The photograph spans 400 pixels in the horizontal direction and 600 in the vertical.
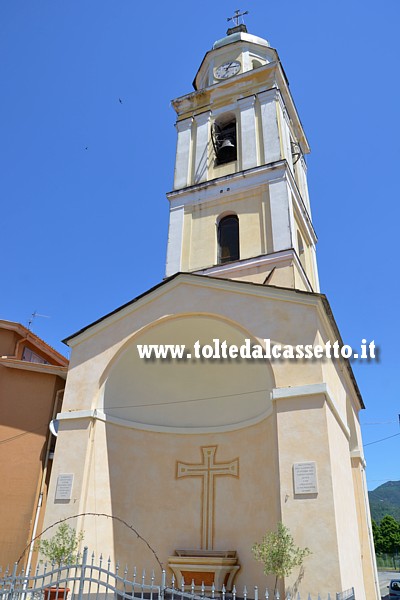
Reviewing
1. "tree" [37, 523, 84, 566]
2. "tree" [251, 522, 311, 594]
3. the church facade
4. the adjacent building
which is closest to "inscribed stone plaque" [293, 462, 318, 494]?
the church facade

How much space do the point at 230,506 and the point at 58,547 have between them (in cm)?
392

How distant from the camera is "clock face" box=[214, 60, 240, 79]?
19.2 m

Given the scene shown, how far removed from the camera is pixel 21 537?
35.3 ft

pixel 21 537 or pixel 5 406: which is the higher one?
pixel 5 406

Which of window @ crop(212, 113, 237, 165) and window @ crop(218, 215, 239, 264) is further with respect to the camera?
window @ crop(212, 113, 237, 165)

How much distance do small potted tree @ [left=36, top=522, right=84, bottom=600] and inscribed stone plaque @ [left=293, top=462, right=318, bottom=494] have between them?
4.16 meters

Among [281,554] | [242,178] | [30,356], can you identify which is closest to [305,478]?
[281,554]

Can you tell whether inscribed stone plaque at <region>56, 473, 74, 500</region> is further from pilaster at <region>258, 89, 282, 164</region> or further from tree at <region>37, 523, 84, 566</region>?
pilaster at <region>258, 89, 282, 164</region>

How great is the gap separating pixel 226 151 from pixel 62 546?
46.3ft

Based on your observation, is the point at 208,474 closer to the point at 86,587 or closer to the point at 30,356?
the point at 86,587

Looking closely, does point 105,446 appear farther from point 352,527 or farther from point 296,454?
point 352,527

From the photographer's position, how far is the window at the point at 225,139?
56.1ft

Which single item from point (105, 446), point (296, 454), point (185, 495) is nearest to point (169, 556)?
point (185, 495)

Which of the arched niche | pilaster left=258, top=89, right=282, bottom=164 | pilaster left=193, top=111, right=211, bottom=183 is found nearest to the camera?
the arched niche
